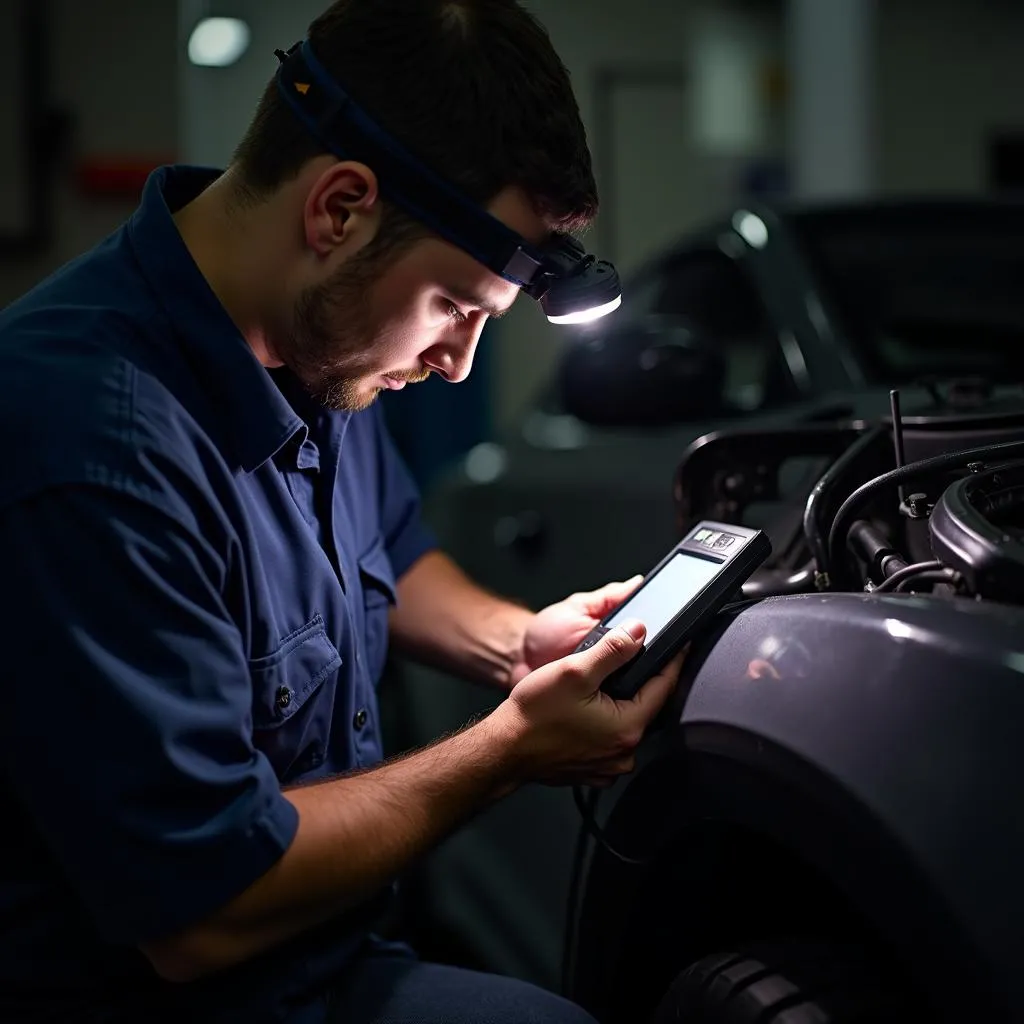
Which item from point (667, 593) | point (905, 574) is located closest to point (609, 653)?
point (667, 593)

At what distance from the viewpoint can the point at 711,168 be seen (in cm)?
636

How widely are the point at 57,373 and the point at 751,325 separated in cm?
141

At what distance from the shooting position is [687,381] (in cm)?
191

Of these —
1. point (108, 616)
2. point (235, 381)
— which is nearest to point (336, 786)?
point (108, 616)

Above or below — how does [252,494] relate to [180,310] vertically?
below

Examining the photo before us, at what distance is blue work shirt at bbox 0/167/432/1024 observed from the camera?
0.98 meters

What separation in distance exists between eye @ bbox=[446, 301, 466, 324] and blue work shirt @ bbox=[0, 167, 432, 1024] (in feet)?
0.58

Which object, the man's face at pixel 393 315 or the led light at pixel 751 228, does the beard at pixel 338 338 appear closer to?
the man's face at pixel 393 315

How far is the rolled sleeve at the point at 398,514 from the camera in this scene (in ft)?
5.54

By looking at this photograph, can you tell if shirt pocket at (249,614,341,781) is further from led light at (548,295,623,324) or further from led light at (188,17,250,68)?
led light at (188,17,250,68)

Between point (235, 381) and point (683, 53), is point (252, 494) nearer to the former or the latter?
point (235, 381)

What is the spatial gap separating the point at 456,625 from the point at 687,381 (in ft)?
1.72

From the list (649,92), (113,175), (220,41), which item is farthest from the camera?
(649,92)

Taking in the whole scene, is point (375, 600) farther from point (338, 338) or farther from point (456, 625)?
point (338, 338)
